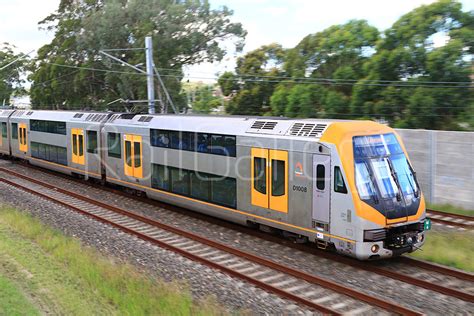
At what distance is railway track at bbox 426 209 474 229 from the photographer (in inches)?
587

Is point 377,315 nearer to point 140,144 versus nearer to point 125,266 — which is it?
point 125,266

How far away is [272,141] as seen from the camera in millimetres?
12570

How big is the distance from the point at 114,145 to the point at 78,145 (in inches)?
137

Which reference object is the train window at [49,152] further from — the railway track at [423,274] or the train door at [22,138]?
the railway track at [423,274]

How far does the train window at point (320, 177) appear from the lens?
11164 mm

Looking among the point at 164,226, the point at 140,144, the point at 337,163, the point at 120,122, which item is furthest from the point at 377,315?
the point at 120,122

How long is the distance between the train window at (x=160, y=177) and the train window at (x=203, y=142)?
2168 mm

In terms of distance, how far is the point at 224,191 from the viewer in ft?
47.0

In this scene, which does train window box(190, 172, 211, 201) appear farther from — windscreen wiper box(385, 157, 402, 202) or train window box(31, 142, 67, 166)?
train window box(31, 142, 67, 166)

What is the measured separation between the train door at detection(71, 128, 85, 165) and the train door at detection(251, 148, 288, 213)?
11.7 m

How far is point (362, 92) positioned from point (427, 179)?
875 centimetres

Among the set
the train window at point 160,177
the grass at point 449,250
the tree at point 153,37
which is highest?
the tree at point 153,37

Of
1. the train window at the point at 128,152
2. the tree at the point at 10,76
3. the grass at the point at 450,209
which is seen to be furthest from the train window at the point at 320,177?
the tree at the point at 10,76

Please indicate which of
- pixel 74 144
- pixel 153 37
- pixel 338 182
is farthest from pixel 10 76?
pixel 338 182
